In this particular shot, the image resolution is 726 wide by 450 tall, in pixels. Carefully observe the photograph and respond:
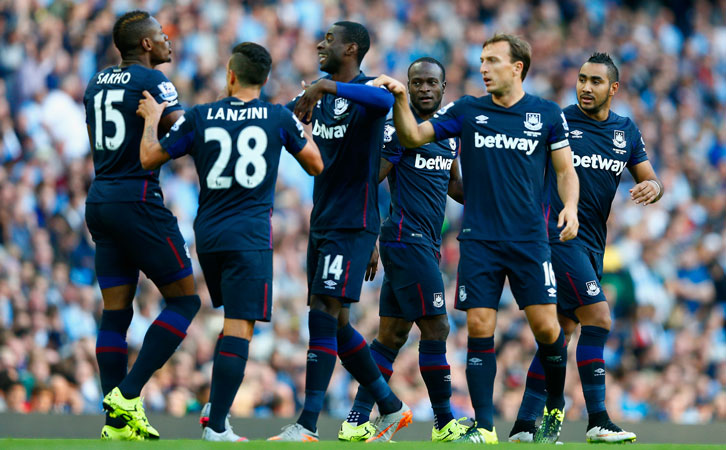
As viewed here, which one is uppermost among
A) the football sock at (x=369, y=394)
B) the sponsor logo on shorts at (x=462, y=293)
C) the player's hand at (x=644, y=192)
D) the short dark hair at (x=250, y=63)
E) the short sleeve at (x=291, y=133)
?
the short dark hair at (x=250, y=63)

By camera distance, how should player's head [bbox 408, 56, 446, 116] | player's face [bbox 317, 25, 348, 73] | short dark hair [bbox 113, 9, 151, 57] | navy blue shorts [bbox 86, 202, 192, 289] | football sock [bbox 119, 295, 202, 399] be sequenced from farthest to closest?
player's head [bbox 408, 56, 446, 116], player's face [bbox 317, 25, 348, 73], short dark hair [bbox 113, 9, 151, 57], navy blue shorts [bbox 86, 202, 192, 289], football sock [bbox 119, 295, 202, 399]

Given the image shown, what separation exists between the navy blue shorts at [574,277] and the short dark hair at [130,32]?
3216mm

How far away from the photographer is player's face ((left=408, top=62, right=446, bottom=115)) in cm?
818

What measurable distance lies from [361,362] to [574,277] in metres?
1.62

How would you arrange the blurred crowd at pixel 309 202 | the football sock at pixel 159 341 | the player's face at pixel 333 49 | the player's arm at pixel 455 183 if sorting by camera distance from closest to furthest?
the football sock at pixel 159 341, the player's face at pixel 333 49, the player's arm at pixel 455 183, the blurred crowd at pixel 309 202

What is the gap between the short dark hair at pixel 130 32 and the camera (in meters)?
7.03

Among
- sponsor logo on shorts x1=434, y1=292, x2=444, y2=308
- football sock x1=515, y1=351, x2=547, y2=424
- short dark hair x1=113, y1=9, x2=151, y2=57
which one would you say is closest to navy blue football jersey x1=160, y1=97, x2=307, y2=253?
short dark hair x1=113, y1=9, x2=151, y2=57

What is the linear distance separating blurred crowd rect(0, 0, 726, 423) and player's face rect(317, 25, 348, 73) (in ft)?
17.4

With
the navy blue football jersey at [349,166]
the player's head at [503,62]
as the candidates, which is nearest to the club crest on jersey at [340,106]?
the navy blue football jersey at [349,166]

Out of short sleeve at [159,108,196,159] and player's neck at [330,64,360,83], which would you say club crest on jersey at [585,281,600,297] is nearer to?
player's neck at [330,64,360,83]

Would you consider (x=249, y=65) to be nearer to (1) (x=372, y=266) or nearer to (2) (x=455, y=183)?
(1) (x=372, y=266)

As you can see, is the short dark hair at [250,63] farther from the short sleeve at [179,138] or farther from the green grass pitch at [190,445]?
the green grass pitch at [190,445]

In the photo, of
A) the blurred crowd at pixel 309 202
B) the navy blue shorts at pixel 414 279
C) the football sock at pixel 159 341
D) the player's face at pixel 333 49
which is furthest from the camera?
A: the blurred crowd at pixel 309 202

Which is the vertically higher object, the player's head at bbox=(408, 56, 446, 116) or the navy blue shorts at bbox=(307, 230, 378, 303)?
the player's head at bbox=(408, 56, 446, 116)
